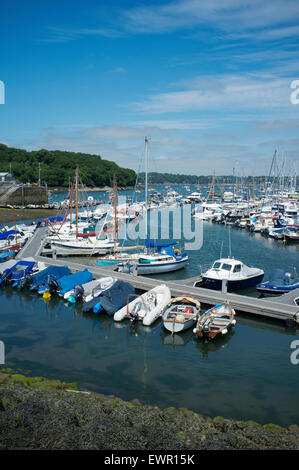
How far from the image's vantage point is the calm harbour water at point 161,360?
13.3m

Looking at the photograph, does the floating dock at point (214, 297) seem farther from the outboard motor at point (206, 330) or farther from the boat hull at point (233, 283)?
the outboard motor at point (206, 330)

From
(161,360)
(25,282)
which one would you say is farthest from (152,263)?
(161,360)

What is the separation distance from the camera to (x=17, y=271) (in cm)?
2719

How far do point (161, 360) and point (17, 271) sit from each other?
15.1 m

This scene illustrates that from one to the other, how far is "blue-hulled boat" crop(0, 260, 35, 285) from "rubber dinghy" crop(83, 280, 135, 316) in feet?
24.4

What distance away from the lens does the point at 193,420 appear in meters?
11.1

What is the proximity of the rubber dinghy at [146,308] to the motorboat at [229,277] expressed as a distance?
3.79m

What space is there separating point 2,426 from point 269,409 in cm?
846

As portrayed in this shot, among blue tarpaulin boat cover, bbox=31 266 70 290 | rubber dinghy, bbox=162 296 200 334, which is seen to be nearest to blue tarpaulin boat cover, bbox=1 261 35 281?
blue tarpaulin boat cover, bbox=31 266 70 290

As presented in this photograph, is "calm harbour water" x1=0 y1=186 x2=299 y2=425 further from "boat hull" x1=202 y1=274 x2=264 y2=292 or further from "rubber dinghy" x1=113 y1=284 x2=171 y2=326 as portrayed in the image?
"boat hull" x1=202 y1=274 x2=264 y2=292

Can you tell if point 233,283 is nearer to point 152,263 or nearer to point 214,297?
point 214,297

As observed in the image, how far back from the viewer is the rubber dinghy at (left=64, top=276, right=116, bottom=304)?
2310 cm
